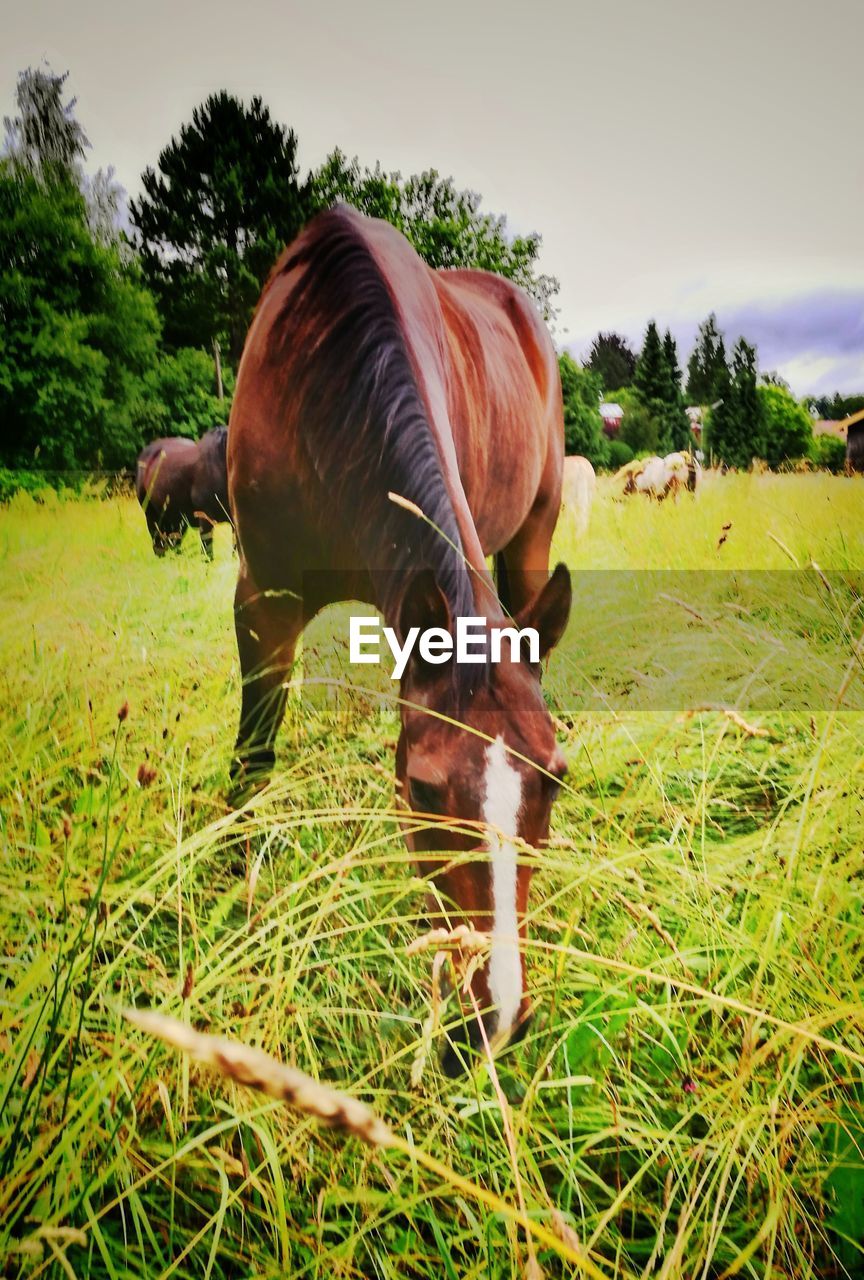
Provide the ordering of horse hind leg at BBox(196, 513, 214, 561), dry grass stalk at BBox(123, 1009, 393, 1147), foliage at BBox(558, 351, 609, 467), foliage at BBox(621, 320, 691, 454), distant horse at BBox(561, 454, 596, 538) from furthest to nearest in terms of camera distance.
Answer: distant horse at BBox(561, 454, 596, 538)
horse hind leg at BBox(196, 513, 214, 561)
foliage at BBox(558, 351, 609, 467)
foliage at BBox(621, 320, 691, 454)
dry grass stalk at BBox(123, 1009, 393, 1147)

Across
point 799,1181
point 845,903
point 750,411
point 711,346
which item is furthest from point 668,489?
point 799,1181

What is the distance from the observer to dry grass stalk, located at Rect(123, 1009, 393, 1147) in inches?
10.7

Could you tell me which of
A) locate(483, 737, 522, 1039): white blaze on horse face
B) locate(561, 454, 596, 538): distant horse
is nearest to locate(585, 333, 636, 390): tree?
locate(561, 454, 596, 538): distant horse

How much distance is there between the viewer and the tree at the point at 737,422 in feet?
8.48

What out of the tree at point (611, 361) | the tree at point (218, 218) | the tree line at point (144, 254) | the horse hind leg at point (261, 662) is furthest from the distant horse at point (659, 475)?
the horse hind leg at point (261, 662)

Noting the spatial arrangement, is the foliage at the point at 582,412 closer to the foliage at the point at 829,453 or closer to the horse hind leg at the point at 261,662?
the foliage at the point at 829,453

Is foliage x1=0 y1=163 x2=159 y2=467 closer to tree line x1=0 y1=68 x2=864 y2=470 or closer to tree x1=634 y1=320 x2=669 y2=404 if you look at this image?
tree line x1=0 y1=68 x2=864 y2=470

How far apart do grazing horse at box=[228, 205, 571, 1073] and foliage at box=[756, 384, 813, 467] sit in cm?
114

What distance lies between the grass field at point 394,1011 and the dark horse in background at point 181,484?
1.70ft

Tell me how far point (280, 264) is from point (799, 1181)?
2.05 metres

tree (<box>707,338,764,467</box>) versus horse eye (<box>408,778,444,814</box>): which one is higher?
tree (<box>707,338,764,467</box>)

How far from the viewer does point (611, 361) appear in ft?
8.25

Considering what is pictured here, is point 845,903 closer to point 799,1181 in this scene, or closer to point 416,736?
point 799,1181

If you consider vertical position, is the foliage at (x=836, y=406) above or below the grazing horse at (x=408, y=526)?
above
